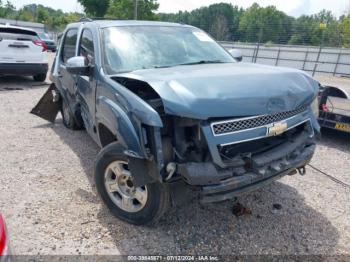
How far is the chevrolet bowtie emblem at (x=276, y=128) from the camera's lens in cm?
307

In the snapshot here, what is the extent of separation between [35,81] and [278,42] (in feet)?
60.7

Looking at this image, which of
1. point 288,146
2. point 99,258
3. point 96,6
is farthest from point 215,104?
point 96,6

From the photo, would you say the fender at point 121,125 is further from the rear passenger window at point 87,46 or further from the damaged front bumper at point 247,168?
the rear passenger window at point 87,46

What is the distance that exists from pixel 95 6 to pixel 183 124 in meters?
47.2

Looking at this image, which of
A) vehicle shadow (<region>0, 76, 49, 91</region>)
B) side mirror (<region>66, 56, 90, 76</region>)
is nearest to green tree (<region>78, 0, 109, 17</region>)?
vehicle shadow (<region>0, 76, 49, 91</region>)

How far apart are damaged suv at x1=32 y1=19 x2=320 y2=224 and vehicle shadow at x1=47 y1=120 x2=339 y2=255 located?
0.20 metres

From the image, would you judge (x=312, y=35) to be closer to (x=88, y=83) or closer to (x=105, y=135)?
(x=88, y=83)

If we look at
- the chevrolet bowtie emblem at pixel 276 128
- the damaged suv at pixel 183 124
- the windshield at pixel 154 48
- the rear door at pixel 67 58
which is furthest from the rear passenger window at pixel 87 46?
the chevrolet bowtie emblem at pixel 276 128

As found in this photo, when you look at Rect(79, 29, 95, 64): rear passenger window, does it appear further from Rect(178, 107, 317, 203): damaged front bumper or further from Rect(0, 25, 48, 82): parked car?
Rect(0, 25, 48, 82): parked car

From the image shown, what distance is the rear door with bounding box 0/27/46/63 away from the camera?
9906mm

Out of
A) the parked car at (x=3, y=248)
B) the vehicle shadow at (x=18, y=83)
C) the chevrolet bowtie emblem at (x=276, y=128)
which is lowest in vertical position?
the vehicle shadow at (x=18, y=83)

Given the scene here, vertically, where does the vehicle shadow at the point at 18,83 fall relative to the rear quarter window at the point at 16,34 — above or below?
below

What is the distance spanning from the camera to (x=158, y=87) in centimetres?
288

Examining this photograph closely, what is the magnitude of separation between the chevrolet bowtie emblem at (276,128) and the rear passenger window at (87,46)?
2196 mm
